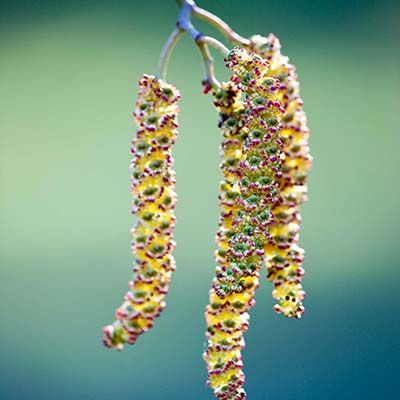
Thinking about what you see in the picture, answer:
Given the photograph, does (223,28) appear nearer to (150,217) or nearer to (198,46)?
(198,46)

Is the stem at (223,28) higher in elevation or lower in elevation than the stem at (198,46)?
higher

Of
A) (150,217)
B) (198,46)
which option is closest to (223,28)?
(198,46)

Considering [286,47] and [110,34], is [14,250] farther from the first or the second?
[286,47]

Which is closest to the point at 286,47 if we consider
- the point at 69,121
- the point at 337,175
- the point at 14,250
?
the point at 337,175

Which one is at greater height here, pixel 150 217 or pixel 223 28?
pixel 223 28
